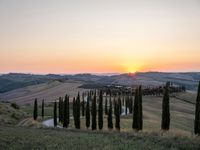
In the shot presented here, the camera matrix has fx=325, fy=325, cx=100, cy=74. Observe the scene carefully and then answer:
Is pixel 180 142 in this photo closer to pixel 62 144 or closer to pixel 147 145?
pixel 147 145

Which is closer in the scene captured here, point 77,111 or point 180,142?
point 180,142

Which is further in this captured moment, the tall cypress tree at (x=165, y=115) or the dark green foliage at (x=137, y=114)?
the dark green foliage at (x=137, y=114)

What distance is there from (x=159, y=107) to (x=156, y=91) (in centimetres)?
3472

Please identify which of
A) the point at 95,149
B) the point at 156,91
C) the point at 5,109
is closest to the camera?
the point at 95,149

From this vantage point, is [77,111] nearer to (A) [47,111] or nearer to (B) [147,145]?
(B) [147,145]

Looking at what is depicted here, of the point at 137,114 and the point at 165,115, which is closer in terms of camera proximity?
the point at 165,115

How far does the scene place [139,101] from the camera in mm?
49031

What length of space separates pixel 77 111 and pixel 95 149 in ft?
135

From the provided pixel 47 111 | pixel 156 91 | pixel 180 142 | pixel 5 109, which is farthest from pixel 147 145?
pixel 156 91

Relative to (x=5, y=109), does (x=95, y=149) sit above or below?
above

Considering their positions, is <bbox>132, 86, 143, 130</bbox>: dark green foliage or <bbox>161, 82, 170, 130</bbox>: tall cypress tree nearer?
<bbox>161, 82, 170, 130</bbox>: tall cypress tree

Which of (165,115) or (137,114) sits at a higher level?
(165,115)

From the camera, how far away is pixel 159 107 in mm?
121250

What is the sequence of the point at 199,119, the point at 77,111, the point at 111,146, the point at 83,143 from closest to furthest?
1. the point at 111,146
2. the point at 83,143
3. the point at 199,119
4. the point at 77,111
